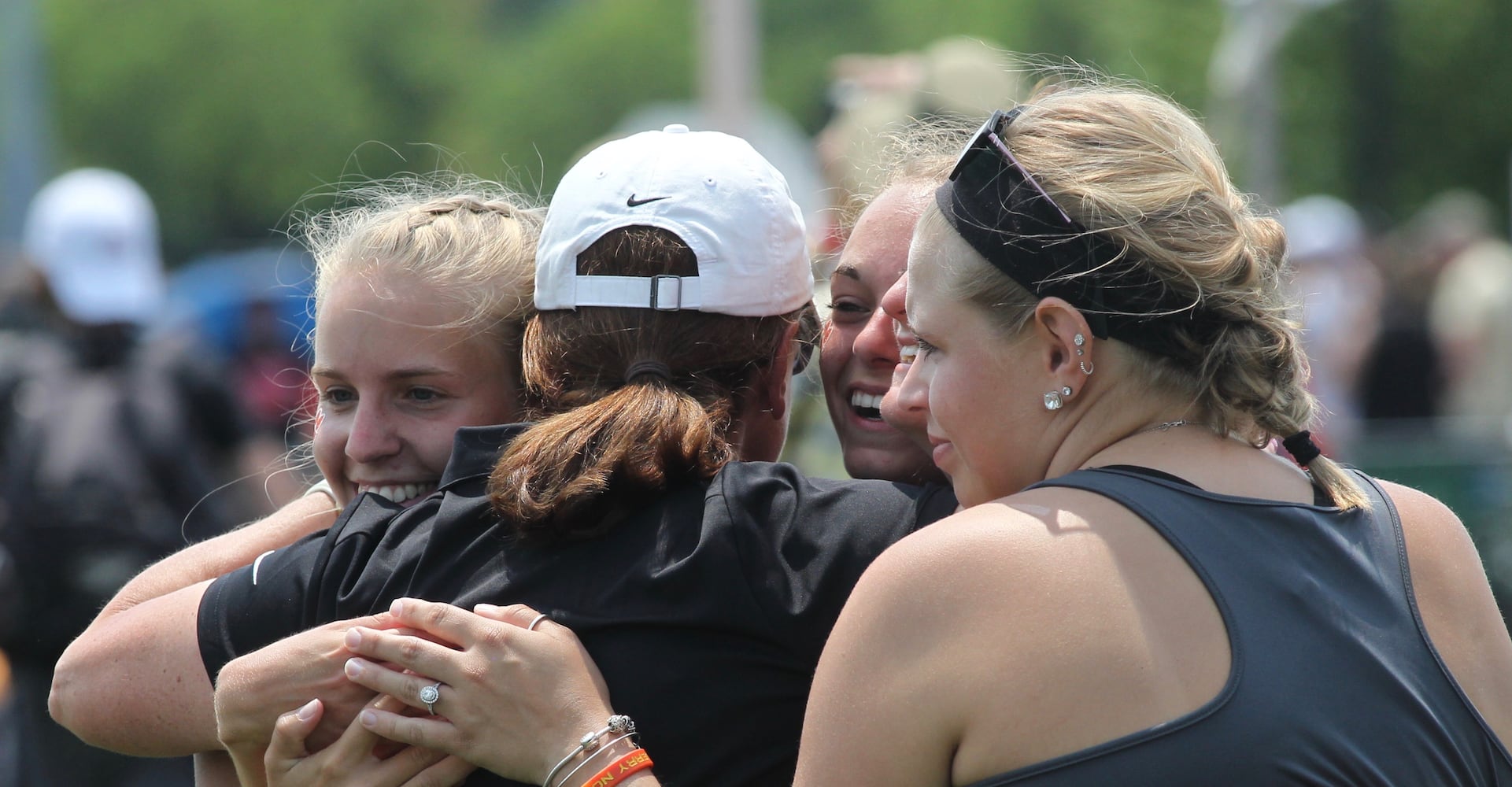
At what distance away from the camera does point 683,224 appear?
2.08m

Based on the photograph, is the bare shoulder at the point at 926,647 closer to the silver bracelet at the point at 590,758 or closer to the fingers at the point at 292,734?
the silver bracelet at the point at 590,758

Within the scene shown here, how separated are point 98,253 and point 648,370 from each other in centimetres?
419

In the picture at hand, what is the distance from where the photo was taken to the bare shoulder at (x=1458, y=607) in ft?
5.77

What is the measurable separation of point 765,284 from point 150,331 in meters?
4.00

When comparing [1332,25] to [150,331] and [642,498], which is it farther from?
[642,498]

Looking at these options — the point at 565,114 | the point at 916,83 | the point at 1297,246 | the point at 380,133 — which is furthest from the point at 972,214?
the point at 380,133

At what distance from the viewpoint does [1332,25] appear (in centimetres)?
1551

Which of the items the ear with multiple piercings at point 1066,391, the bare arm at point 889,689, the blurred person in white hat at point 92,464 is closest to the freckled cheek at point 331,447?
the bare arm at point 889,689

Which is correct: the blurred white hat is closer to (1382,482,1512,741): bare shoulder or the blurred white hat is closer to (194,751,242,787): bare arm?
(1382,482,1512,741): bare shoulder

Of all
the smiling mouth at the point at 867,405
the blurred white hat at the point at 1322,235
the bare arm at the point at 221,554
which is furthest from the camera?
the blurred white hat at the point at 1322,235

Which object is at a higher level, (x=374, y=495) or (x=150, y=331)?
(x=374, y=495)

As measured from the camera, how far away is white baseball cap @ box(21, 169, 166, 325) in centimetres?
514

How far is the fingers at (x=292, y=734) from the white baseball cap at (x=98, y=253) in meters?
3.57

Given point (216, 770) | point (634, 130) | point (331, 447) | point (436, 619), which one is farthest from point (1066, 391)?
point (634, 130)
